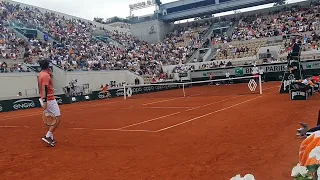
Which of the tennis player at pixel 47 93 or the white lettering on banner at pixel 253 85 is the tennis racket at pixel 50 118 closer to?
the tennis player at pixel 47 93

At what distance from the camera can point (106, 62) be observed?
41000mm

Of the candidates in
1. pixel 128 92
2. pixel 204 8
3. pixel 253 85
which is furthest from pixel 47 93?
pixel 204 8

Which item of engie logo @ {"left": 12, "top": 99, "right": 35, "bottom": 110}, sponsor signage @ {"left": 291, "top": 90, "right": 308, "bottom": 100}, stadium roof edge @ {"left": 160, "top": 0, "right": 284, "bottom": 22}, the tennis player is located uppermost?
stadium roof edge @ {"left": 160, "top": 0, "right": 284, "bottom": 22}

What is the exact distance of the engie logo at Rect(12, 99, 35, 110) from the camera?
86.5 feet

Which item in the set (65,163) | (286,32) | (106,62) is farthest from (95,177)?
(286,32)

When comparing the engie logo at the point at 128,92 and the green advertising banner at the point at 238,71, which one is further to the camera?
the green advertising banner at the point at 238,71

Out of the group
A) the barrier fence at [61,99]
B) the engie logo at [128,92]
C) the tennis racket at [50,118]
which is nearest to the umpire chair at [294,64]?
the tennis racket at [50,118]

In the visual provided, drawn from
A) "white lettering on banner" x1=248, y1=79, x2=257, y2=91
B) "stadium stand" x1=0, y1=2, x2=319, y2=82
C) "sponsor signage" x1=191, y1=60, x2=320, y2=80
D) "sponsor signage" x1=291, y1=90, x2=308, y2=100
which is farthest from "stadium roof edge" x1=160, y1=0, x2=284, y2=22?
"sponsor signage" x1=291, y1=90, x2=308, y2=100

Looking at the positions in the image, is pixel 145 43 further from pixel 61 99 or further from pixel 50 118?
pixel 50 118

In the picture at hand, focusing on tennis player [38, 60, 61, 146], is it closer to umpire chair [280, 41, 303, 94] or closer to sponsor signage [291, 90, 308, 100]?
sponsor signage [291, 90, 308, 100]

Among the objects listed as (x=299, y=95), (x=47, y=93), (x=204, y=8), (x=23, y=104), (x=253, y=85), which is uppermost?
(x=204, y=8)

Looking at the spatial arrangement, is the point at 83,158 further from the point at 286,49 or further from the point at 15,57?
the point at 286,49

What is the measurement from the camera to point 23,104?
88.3 feet

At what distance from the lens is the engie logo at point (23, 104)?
2637cm
